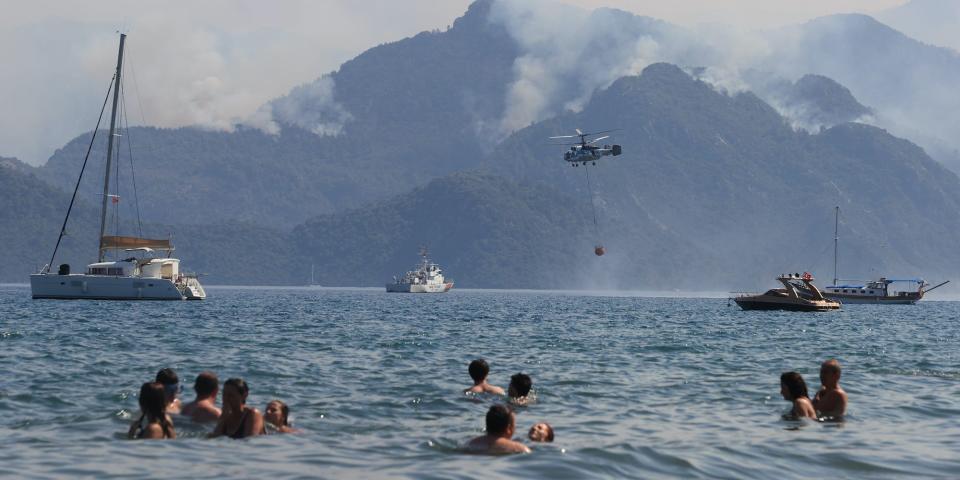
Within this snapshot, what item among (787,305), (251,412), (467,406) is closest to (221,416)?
(251,412)

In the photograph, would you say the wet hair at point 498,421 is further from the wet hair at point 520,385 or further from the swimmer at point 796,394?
the swimmer at point 796,394

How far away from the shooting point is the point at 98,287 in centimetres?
9719

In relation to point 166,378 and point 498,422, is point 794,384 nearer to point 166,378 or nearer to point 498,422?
point 498,422

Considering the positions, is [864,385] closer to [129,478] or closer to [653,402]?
[653,402]

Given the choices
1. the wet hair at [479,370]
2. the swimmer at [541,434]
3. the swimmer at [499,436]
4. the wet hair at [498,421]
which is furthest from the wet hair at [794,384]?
the wet hair at [498,421]

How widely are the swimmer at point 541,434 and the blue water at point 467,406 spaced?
6.7 inches

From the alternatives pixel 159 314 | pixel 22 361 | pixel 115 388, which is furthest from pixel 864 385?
pixel 159 314

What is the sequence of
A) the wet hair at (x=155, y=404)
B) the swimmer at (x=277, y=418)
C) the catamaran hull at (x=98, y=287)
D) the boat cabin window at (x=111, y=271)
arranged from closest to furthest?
1. the wet hair at (x=155, y=404)
2. the swimmer at (x=277, y=418)
3. the catamaran hull at (x=98, y=287)
4. the boat cabin window at (x=111, y=271)

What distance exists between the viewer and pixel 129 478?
17.0m

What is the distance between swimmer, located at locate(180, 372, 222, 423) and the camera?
21.6 meters

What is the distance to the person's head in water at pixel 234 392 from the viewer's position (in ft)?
65.9

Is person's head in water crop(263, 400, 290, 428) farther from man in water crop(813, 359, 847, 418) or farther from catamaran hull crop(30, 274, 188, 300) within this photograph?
catamaran hull crop(30, 274, 188, 300)

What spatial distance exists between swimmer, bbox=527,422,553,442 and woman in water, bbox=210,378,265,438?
452 cm

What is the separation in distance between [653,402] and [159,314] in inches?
2035
